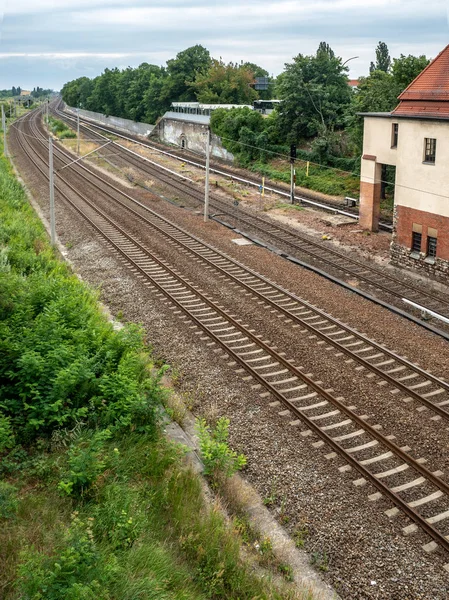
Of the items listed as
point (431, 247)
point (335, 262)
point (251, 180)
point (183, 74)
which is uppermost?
point (183, 74)

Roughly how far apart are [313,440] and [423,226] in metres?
15.0

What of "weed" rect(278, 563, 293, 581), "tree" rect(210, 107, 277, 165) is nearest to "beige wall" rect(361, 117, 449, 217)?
"weed" rect(278, 563, 293, 581)

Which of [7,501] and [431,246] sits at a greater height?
[431,246]

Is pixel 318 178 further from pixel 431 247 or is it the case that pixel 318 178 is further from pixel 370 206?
pixel 431 247

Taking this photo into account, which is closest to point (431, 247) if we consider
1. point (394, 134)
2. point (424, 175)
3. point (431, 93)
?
point (424, 175)

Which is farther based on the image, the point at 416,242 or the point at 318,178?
the point at 318,178

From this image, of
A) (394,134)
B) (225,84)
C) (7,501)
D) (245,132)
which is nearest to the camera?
(7,501)

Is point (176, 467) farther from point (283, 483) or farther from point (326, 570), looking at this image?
point (326, 570)

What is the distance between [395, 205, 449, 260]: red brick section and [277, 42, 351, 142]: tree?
25.3 m

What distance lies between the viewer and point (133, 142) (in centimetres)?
6969

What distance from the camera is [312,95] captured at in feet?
161

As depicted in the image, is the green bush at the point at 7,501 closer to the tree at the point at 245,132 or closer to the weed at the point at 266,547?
the weed at the point at 266,547

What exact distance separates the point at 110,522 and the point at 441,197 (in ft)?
62.1

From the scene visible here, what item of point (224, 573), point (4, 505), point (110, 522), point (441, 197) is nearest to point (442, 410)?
point (224, 573)
